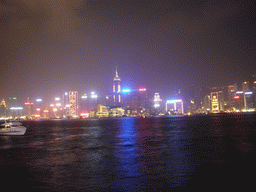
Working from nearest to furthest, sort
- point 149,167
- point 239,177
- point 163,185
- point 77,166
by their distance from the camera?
point 163,185
point 239,177
point 149,167
point 77,166

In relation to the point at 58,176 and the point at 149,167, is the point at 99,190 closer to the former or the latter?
the point at 58,176

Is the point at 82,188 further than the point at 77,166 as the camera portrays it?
No

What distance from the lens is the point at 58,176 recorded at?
49.9ft

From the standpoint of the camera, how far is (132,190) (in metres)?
11.5

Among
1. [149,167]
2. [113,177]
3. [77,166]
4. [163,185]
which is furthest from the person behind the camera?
[77,166]

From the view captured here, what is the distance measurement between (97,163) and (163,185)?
894 cm

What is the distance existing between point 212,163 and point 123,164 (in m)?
7.39

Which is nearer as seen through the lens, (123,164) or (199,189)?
(199,189)

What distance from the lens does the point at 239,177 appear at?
13.6 meters

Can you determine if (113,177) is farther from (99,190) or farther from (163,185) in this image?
(163,185)

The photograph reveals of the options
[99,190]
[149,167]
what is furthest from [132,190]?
[149,167]

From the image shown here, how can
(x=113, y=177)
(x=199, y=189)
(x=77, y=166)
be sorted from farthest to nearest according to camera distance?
1. (x=77, y=166)
2. (x=113, y=177)
3. (x=199, y=189)

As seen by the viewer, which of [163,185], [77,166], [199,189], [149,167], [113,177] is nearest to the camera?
[199,189]

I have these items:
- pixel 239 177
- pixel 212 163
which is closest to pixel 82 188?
pixel 239 177
